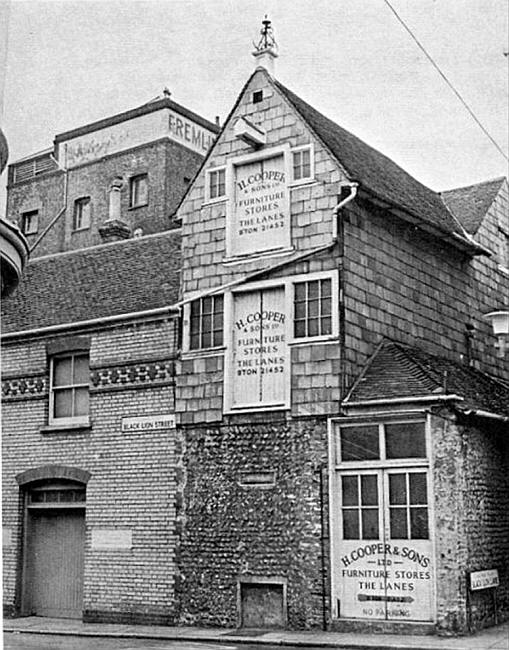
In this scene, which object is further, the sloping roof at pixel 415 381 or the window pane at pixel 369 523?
the window pane at pixel 369 523

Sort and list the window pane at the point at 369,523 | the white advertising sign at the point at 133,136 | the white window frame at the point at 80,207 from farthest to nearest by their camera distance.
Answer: the white window frame at the point at 80,207, the white advertising sign at the point at 133,136, the window pane at the point at 369,523

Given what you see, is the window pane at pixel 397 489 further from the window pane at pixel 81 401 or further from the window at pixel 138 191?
the window at pixel 138 191

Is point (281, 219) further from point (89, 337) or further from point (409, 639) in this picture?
point (409, 639)

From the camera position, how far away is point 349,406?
14.9 m

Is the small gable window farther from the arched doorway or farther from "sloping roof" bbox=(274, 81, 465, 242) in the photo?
the arched doorway

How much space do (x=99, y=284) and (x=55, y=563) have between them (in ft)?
17.1

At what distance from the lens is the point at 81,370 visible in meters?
18.1

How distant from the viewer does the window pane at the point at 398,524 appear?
1445 centimetres

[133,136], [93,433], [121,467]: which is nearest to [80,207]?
[133,136]

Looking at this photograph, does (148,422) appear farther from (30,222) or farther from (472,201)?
(30,222)

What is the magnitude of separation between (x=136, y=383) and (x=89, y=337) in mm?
1466

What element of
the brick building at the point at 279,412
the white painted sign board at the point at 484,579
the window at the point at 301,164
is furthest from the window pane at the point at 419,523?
the window at the point at 301,164

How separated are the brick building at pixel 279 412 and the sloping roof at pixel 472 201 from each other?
1.20 meters

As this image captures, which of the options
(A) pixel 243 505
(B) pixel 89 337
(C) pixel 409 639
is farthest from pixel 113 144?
(C) pixel 409 639
